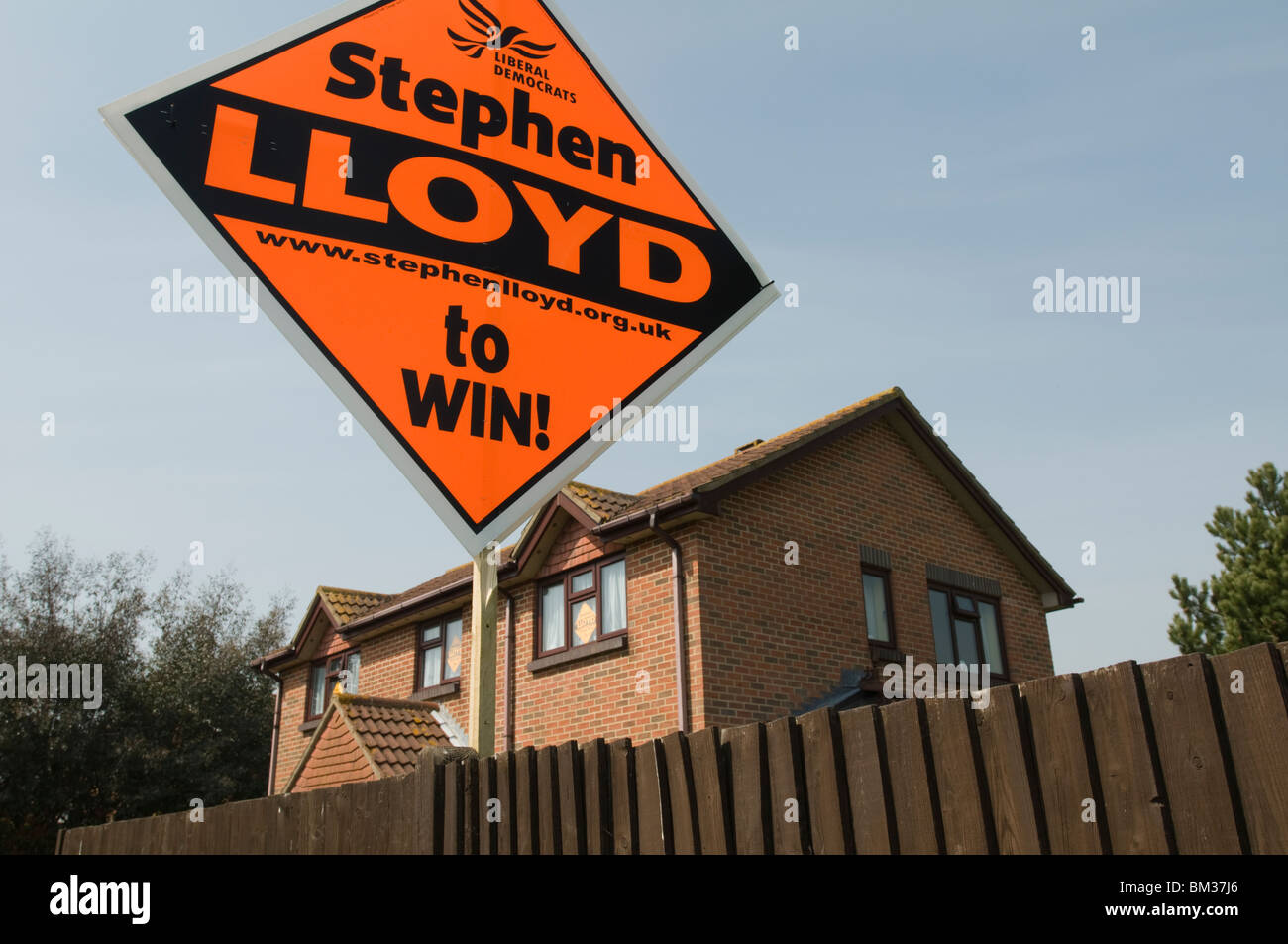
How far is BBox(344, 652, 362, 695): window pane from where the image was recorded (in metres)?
19.4

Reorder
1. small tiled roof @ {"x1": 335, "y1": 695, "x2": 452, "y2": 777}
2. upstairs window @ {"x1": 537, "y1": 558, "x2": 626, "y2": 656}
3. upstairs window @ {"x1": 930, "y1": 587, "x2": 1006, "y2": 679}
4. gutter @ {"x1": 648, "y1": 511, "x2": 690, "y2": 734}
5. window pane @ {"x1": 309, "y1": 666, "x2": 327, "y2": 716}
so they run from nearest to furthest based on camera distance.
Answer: gutter @ {"x1": 648, "y1": 511, "x2": 690, "y2": 734} < small tiled roof @ {"x1": 335, "y1": 695, "x2": 452, "y2": 777} < upstairs window @ {"x1": 537, "y1": 558, "x2": 626, "y2": 656} < upstairs window @ {"x1": 930, "y1": 587, "x2": 1006, "y2": 679} < window pane @ {"x1": 309, "y1": 666, "x2": 327, "y2": 716}

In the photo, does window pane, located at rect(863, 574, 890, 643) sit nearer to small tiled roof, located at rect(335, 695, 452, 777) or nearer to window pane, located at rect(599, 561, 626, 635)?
window pane, located at rect(599, 561, 626, 635)

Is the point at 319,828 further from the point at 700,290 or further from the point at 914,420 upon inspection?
the point at 914,420

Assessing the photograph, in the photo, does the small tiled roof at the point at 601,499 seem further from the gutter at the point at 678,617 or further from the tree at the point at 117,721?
the tree at the point at 117,721

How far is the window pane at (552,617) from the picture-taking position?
1476cm

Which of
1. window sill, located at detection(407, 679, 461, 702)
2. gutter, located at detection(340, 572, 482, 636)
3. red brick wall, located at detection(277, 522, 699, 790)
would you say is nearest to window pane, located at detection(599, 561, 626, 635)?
red brick wall, located at detection(277, 522, 699, 790)

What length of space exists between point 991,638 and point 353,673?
40.6ft

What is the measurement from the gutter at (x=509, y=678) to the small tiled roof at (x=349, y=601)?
18.7 feet

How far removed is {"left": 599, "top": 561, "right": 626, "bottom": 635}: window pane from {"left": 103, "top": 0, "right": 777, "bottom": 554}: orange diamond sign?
8.92 metres

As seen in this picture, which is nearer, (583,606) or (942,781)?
(942,781)

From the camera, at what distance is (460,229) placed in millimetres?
4746

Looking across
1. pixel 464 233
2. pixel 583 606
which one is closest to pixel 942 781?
Result: pixel 464 233

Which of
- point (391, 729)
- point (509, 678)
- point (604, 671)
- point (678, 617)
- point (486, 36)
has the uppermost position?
point (486, 36)

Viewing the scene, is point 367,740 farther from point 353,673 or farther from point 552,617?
point 353,673
